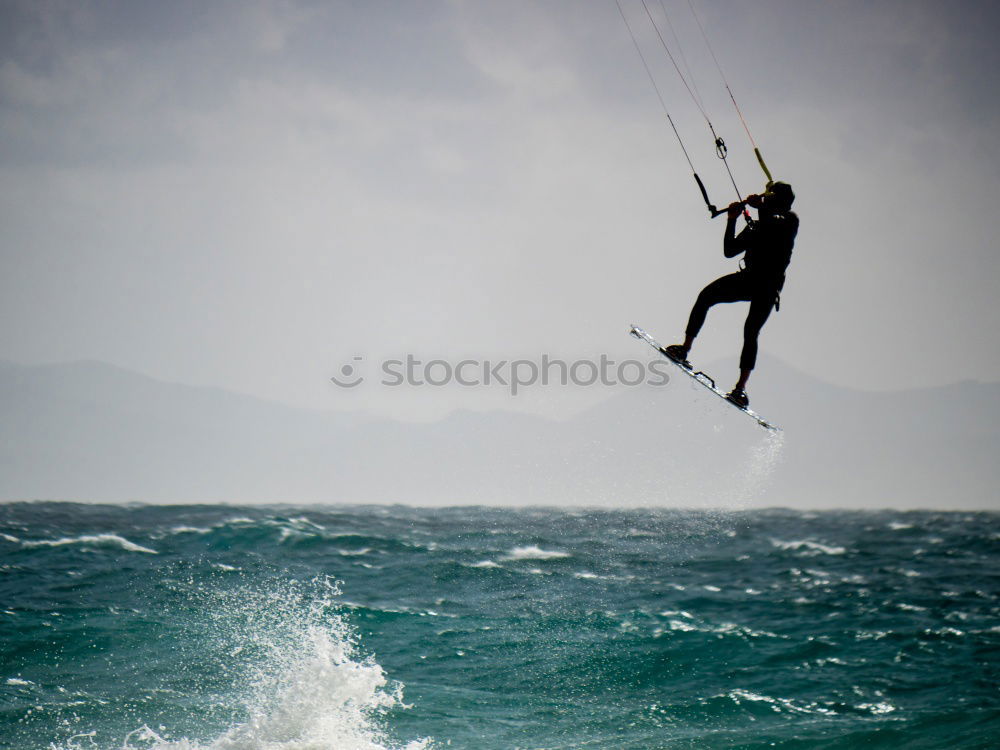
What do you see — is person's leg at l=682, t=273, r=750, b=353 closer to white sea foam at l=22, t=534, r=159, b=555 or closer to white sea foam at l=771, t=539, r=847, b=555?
white sea foam at l=22, t=534, r=159, b=555

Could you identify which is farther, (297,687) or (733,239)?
(297,687)

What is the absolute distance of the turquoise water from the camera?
52.4 feet

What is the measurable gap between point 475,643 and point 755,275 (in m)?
13.9

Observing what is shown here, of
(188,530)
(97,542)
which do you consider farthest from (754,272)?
(188,530)

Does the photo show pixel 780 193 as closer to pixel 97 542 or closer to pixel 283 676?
pixel 283 676

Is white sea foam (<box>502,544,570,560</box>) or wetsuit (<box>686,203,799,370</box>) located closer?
wetsuit (<box>686,203,799,370</box>)

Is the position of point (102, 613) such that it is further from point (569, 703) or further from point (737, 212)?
point (737, 212)

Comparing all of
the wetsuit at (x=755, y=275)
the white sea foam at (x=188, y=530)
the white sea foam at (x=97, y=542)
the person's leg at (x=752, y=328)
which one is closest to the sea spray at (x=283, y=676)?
the white sea foam at (x=97, y=542)

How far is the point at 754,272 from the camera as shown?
34.9ft

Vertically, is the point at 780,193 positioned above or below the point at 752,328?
above

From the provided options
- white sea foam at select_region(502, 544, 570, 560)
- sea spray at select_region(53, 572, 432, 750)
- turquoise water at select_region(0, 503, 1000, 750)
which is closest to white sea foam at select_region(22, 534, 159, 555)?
turquoise water at select_region(0, 503, 1000, 750)

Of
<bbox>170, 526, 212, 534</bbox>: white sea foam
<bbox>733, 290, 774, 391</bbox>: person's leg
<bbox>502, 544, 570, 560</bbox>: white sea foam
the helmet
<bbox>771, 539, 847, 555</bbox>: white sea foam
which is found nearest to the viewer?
the helmet

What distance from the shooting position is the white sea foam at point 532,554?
3062 cm

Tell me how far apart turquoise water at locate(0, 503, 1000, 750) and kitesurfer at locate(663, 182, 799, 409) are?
8.66 metres
